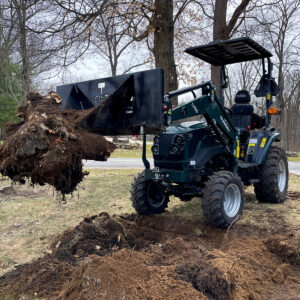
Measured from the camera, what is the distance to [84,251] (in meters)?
4.25

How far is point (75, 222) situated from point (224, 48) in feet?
13.1

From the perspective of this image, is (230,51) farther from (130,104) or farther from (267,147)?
(130,104)

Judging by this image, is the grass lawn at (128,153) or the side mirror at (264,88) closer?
the side mirror at (264,88)

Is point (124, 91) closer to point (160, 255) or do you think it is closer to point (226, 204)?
point (160, 255)

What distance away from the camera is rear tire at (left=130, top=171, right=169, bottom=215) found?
234 inches

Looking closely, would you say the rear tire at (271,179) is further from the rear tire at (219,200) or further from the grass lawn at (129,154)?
the grass lawn at (129,154)

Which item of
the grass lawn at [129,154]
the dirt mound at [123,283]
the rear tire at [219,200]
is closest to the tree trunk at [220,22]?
the rear tire at [219,200]

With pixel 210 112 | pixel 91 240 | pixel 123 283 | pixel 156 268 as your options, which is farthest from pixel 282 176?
pixel 123 283

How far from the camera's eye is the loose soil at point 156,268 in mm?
3174

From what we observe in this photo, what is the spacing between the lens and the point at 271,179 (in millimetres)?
7020

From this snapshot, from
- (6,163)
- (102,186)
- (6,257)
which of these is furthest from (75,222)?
(102,186)

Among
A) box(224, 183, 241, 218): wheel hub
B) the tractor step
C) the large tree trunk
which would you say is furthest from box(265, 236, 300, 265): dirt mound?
the large tree trunk

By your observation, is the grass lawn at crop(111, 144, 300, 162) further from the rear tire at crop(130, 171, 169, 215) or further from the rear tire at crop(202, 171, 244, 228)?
the rear tire at crop(202, 171, 244, 228)

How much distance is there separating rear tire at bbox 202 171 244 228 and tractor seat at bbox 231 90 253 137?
211 centimetres
